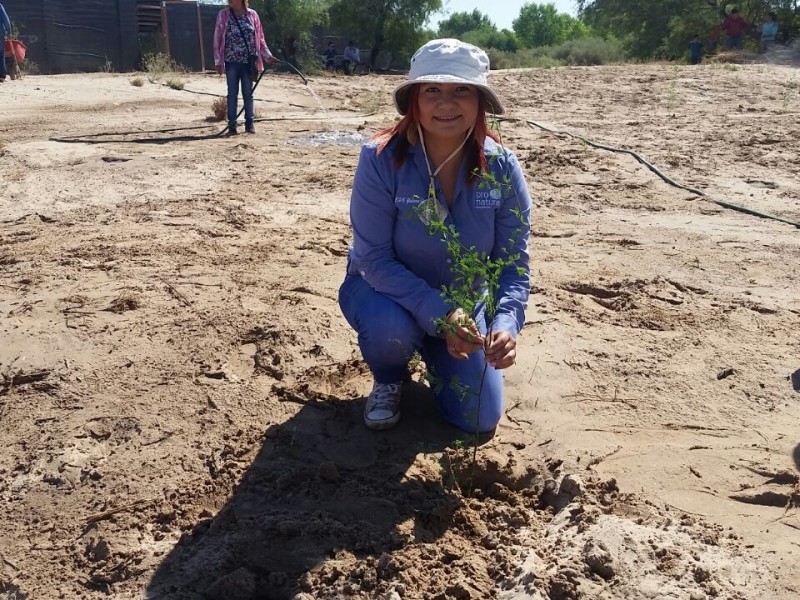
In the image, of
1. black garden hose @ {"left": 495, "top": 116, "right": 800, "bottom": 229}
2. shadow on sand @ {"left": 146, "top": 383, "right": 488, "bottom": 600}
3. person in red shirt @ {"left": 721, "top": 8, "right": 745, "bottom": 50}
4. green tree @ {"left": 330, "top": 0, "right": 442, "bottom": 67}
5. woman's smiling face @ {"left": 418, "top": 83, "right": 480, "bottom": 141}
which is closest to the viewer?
shadow on sand @ {"left": 146, "top": 383, "right": 488, "bottom": 600}

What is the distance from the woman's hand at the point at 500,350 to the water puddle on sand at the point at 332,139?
5570mm

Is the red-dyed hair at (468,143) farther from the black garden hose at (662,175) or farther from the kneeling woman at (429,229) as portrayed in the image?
the black garden hose at (662,175)

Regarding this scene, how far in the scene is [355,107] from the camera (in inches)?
430

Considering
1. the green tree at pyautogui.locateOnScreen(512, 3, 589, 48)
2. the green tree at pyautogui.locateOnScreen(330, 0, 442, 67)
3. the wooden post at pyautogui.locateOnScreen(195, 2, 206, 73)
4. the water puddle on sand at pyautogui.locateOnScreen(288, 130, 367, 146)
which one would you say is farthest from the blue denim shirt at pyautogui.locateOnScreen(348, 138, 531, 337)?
the green tree at pyautogui.locateOnScreen(512, 3, 589, 48)

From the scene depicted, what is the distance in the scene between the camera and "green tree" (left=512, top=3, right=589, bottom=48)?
68750 millimetres

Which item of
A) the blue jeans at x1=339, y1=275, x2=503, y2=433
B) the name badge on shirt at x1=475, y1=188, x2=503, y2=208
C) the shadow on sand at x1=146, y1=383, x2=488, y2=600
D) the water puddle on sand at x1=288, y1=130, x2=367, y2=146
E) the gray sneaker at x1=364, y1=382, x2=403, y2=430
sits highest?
the name badge on shirt at x1=475, y1=188, x2=503, y2=208

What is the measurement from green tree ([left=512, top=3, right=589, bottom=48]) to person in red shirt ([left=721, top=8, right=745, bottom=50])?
162 ft

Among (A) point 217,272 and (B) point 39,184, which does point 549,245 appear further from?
(B) point 39,184

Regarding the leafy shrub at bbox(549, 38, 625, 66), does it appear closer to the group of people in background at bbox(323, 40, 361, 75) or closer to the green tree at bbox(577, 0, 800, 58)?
the green tree at bbox(577, 0, 800, 58)

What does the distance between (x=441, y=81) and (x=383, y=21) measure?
23.2 meters

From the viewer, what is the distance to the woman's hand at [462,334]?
8.18 ft

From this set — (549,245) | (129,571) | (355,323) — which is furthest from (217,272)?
(129,571)

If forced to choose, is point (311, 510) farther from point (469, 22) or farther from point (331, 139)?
Answer: point (469, 22)

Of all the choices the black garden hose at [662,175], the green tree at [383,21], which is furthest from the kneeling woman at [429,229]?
the green tree at [383,21]
